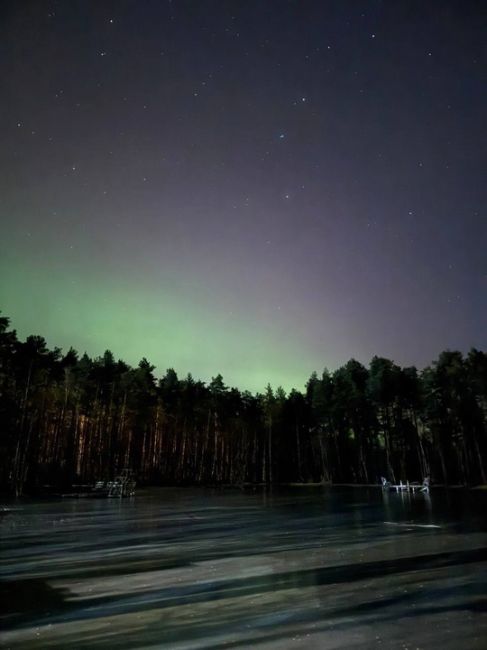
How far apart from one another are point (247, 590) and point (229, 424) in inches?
2802

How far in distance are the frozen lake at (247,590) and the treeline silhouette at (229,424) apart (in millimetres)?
30967

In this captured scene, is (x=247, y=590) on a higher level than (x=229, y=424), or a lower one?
lower

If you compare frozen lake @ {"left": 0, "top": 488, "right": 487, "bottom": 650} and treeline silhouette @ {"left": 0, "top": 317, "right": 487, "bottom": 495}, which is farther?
treeline silhouette @ {"left": 0, "top": 317, "right": 487, "bottom": 495}

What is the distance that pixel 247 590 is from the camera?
695cm

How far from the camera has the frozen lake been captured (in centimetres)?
498

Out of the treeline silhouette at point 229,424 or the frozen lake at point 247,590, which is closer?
the frozen lake at point 247,590

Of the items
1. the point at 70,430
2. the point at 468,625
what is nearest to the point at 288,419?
the point at 70,430

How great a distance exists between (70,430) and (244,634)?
5454 centimetres

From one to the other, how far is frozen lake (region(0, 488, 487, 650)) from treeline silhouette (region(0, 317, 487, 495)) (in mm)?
30967

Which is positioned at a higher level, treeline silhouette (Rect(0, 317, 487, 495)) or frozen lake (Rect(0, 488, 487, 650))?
treeline silhouette (Rect(0, 317, 487, 495))

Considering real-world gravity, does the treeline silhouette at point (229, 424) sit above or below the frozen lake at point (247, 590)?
above

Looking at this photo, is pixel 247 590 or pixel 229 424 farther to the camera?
pixel 229 424

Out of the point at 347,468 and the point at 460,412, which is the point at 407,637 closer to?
the point at 460,412

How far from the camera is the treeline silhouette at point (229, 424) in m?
50.1
